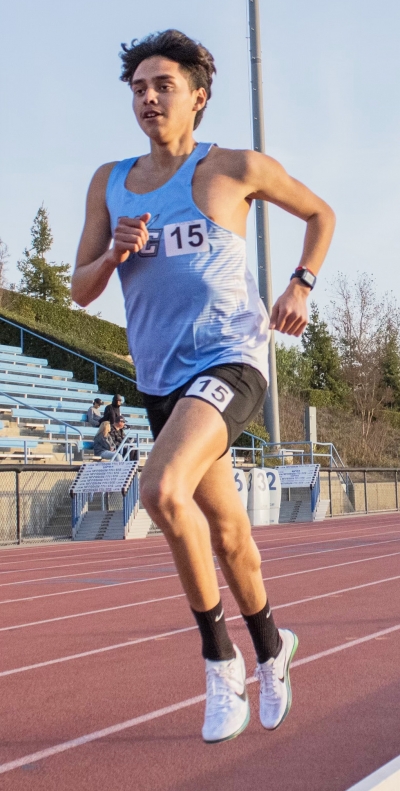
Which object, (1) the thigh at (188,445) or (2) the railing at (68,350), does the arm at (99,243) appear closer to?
(1) the thigh at (188,445)

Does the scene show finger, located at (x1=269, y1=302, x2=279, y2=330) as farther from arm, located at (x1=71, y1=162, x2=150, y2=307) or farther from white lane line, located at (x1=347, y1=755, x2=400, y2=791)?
Answer: white lane line, located at (x1=347, y1=755, x2=400, y2=791)

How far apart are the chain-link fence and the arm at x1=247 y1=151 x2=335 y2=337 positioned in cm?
1163

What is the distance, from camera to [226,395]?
2.76 meters

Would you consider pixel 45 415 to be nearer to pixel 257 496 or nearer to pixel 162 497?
pixel 257 496

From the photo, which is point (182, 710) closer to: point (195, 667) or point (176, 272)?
point (195, 667)

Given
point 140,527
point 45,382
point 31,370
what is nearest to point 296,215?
point 140,527

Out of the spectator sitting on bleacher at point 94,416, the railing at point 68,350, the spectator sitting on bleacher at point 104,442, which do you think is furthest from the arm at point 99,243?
the railing at point 68,350

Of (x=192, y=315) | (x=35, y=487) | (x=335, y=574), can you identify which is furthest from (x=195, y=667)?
(x=35, y=487)

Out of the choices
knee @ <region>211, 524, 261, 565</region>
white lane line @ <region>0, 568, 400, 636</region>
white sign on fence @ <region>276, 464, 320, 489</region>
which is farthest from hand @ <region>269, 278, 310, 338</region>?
white sign on fence @ <region>276, 464, 320, 489</region>

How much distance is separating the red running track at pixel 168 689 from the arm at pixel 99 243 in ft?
4.68

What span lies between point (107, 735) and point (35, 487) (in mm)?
A: 12819

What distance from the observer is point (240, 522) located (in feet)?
9.53

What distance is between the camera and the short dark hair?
3.07 meters

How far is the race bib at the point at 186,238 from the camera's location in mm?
2889
